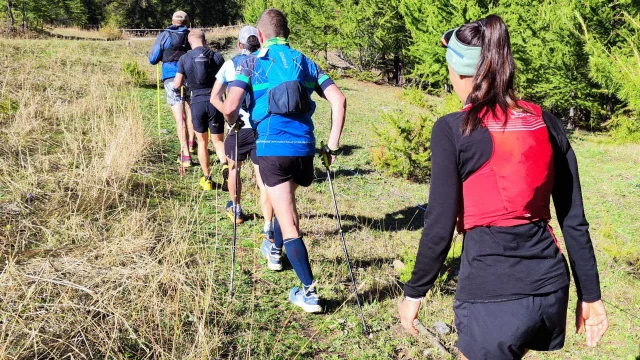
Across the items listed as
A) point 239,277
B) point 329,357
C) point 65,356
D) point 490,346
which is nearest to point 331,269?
point 239,277

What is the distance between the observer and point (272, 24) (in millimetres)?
3289

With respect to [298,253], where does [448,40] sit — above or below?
above

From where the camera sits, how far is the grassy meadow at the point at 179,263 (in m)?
2.79

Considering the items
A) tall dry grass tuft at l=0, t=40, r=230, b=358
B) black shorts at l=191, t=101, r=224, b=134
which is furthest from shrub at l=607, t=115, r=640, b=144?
black shorts at l=191, t=101, r=224, b=134

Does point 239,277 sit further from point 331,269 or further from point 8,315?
point 8,315

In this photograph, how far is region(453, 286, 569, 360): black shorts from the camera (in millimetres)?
1664

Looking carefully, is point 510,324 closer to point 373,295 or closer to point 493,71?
point 493,71

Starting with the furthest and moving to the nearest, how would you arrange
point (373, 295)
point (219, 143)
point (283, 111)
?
point (219, 143)
point (373, 295)
point (283, 111)

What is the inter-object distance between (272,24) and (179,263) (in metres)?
1.72

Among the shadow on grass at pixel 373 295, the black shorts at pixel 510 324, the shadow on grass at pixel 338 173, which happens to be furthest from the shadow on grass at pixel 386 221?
the black shorts at pixel 510 324

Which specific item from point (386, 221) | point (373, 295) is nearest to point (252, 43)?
point (373, 295)

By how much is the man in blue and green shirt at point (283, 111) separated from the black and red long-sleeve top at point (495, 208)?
5.42 feet

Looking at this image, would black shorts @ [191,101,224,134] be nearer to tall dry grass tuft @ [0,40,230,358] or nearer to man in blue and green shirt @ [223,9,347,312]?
tall dry grass tuft @ [0,40,230,358]

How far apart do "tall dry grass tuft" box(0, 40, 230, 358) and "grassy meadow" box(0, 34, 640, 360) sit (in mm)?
13
